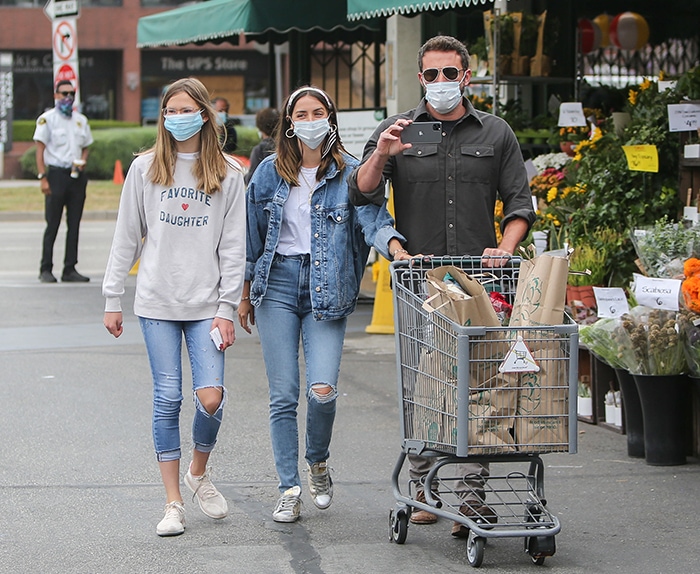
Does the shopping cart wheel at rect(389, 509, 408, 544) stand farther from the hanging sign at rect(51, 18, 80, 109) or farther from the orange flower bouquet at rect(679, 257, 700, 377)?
the hanging sign at rect(51, 18, 80, 109)

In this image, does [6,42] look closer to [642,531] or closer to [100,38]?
[100,38]

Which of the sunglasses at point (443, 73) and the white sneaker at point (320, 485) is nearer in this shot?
the sunglasses at point (443, 73)

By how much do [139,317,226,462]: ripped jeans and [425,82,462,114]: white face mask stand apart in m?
Answer: 1.32

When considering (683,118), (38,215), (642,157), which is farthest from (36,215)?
(683,118)

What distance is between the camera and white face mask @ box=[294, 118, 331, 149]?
17.7 ft

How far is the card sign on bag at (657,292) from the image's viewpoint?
6266 mm

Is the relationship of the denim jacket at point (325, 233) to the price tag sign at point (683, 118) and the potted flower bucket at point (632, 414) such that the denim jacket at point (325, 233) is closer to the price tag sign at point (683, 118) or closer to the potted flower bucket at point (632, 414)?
the potted flower bucket at point (632, 414)

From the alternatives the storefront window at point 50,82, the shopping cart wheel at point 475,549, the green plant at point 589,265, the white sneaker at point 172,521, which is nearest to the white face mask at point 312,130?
the white sneaker at point 172,521

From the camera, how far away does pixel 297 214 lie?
546 centimetres

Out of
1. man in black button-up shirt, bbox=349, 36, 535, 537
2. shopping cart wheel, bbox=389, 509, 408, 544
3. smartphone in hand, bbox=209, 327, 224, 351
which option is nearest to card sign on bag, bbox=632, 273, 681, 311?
man in black button-up shirt, bbox=349, 36, 535, 537

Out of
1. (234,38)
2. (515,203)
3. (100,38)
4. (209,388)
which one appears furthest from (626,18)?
(100,38)

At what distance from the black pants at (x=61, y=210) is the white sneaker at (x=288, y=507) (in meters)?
9.25

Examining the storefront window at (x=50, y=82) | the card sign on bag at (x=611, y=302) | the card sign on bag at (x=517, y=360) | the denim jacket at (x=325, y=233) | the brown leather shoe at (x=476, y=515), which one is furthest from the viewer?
the storefront window at (x=50, y=82)

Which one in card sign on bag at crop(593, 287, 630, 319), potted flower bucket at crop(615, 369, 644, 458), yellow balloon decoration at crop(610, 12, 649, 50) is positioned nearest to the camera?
potted flower bucket at crop(615, 369, 644, 458)
